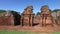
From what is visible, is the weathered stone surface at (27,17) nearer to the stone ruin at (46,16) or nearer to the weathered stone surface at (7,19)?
the stone ruin at (46,16)

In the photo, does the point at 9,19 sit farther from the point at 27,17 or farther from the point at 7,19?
the point at 27,17

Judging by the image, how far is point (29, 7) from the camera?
4450 centimetres

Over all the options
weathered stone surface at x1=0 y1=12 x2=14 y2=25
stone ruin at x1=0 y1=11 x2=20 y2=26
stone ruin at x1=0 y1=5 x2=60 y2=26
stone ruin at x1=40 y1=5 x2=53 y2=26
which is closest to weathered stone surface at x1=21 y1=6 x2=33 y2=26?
stone ruin at x1=0 y1=5 x2=60 y2=26

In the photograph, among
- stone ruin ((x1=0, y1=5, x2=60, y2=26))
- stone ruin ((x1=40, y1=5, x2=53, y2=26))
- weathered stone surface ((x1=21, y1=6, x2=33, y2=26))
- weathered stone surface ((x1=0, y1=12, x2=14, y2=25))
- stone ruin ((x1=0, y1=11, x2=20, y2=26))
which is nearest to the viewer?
stone ruin ((x1=40, y1=5, x2=53, y2=26))

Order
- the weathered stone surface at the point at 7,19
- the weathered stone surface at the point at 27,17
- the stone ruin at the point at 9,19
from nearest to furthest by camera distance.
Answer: the weathered stone surface at the point at 27,17 < the stone ruin at the point at 9,19 < the weathered stone surface at the point at 7,19

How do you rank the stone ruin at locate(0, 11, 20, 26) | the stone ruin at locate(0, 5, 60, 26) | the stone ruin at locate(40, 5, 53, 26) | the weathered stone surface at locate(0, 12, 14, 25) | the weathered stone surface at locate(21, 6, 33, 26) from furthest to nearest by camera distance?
the weathered stone surface at locate(0, 12, 14, 25), the stone ruin at locate(0, 11, 20, 26), the weathered stone surface at locate(21, 6, 33, 26), the stone ruin at locate(0, 5, 60, 26), the stone ruin at locate(40, 5, 53, 26)

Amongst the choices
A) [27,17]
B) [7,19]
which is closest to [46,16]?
[27,17]

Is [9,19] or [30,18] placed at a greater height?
[30,18]

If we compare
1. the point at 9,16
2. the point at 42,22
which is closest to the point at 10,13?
the point at 9,16

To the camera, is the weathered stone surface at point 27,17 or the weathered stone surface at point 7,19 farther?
the weathered stone surface at point 7,19

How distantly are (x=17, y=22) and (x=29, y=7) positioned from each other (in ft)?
36.0

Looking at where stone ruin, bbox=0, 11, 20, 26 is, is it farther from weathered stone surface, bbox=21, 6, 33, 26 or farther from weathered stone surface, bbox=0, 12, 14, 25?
weathered stone surface, bbox=21, 6, 33, 26

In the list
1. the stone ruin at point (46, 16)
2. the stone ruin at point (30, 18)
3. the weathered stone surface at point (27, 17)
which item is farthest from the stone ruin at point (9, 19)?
the stone ruin at point (46, 16)

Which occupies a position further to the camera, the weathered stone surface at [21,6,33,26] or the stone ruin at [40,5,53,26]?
the weathered stone surface at [21,6,33,26]
